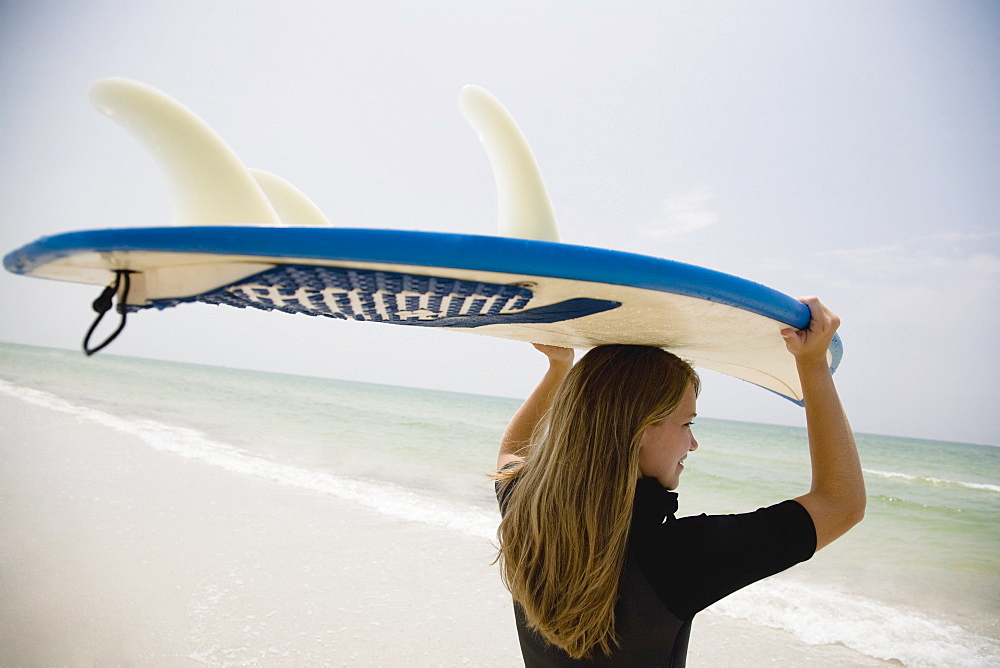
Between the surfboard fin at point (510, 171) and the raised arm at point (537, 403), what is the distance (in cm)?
56

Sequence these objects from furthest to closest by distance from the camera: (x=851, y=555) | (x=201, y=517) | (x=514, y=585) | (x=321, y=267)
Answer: (x=851, y=555) → (x=201, y=517) → (x=514, y=585) → (x=321, y=267)

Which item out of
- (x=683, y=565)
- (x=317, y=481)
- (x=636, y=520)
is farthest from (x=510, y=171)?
(x=317, y=481)

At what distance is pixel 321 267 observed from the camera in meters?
0.92

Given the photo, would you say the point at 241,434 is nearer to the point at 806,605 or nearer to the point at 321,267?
the point at 806,605

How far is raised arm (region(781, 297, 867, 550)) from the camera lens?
115 centimetres

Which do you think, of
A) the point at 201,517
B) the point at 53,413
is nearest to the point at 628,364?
the point at 201,517

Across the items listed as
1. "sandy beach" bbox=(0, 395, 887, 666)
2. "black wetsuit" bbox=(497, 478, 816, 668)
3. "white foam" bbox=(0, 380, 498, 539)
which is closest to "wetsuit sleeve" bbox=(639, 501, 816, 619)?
"black wetsuit" bbox=(497, 478, 816, 668)

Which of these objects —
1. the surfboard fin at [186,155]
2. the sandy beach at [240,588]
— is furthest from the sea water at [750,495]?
the surfboard fin at [186,155]

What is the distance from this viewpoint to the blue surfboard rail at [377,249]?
85cm

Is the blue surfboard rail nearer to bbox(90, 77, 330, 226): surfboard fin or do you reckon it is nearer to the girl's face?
bbox(90, 77, 330, 226): surfboard fin

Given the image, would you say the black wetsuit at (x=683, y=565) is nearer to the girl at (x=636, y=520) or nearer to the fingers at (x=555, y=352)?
the girl at (x=636, y=520)

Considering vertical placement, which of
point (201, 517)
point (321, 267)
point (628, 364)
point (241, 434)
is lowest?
point (241, 434)

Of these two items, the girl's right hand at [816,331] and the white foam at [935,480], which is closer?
the girl's right hand at [816,331]

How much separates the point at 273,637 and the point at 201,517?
104 inches
